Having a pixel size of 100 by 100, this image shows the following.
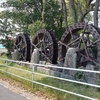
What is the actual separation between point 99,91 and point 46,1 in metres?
18.1

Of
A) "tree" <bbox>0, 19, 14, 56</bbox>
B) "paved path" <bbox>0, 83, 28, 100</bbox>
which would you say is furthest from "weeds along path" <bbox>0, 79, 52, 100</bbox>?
"tree" <bbox>0, 19, 14, 56</bbox>

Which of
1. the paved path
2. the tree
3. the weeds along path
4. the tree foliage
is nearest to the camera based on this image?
the paved path

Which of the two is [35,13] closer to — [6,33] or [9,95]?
[6,33]

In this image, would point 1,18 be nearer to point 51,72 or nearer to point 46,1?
point 46,1

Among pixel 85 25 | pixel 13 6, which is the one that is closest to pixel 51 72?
pixel 85 25

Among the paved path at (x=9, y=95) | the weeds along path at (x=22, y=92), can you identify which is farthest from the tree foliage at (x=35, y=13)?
the paved path at (x=9, y=95)

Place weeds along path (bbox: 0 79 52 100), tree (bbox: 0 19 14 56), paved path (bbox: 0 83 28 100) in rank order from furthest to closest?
1. tree (bbox: 0 19 14 56)
2. weeds along path (bbox: 0 79 52 100)
3. paved path (bbox: 0 83 28 100)

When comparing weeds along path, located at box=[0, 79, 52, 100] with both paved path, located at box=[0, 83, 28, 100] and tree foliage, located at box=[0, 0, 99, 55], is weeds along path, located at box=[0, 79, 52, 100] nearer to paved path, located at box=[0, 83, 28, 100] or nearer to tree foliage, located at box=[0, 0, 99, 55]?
paved path, located at box=[0, 83, 28, 100]

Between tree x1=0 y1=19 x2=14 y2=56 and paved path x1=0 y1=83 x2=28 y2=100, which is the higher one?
tree x1=0 y1=19 x2=14 y2=56

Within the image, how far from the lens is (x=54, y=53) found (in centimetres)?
1584

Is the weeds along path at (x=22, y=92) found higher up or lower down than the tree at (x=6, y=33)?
lower down

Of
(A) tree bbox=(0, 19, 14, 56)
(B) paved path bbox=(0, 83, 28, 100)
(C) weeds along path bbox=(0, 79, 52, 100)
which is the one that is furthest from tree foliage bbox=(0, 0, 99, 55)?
(B) paved path bbox=(0, 83, 28, 100)

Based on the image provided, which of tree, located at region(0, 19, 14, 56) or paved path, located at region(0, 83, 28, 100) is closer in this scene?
paved path, located at region(0, 83, 28, 100)

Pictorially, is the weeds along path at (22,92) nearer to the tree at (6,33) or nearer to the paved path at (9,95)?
the paved path at (9,95)
